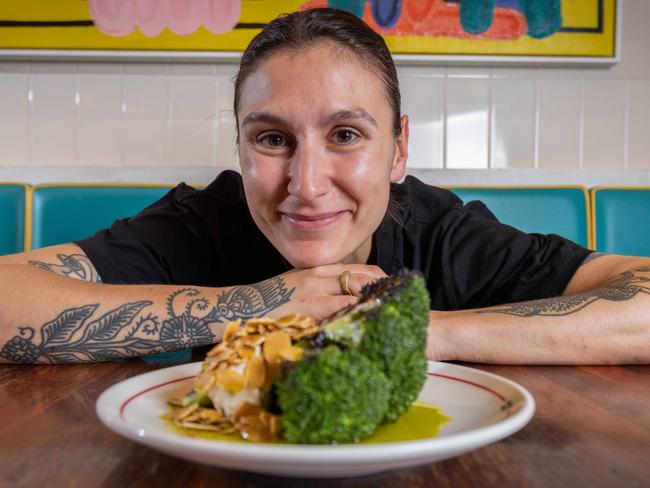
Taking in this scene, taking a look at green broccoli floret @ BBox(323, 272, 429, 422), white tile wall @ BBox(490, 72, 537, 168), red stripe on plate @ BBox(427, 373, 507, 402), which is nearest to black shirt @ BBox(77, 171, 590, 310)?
red stripe on plate @ BBox(427, 373, 507, 402)

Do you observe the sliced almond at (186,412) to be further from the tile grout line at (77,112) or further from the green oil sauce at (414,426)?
the tile grout line at (77,112)

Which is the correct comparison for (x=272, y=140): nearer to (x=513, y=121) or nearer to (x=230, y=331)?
(x=230, y=331)

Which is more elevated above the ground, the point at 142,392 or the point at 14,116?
the point at 14,116

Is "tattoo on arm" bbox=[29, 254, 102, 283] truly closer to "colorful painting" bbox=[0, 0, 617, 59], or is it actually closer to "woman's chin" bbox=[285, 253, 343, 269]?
"woman's chin" bbox=[285, 253, 343, 269]

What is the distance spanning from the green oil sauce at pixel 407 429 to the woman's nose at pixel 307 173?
20.1 inches

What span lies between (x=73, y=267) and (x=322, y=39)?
59 centimetres

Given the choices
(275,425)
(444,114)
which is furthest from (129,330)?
(444,114)

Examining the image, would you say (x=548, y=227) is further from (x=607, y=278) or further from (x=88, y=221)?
(x=88, y=221)

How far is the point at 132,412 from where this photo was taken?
0.51 m

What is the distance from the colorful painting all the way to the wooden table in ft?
5.50

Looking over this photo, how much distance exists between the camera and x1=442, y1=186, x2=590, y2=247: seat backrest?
76.2 inches

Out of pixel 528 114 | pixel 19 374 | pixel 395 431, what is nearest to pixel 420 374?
pixel 395 431

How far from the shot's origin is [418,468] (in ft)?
1.52

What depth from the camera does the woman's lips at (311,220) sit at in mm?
1088
